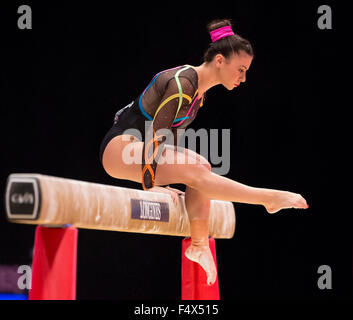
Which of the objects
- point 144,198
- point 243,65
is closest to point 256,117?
point 243,65

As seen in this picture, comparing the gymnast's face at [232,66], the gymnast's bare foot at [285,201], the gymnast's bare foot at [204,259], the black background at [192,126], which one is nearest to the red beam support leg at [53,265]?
the gymnast's bare foot at [204,259]

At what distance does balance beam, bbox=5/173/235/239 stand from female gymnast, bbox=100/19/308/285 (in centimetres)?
11

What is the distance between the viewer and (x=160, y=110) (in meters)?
2.58

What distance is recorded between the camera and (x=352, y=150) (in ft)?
15.4

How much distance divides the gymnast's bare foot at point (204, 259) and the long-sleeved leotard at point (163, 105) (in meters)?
0.46

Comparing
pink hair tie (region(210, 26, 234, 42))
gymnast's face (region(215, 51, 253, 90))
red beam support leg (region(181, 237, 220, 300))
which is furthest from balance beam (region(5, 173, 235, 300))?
pink hair tie (region(210, 26, 234, 42))

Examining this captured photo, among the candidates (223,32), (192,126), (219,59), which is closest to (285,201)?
(219,59)

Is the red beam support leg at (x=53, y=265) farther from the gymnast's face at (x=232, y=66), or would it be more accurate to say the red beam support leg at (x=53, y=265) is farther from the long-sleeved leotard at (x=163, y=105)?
the gymnast's face at (x=232, y=66)

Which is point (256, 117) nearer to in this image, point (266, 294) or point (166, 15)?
point (166, 15)

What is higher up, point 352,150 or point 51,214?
point 352,150

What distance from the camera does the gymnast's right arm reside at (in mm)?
2551

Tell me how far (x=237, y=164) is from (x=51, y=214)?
127 inches

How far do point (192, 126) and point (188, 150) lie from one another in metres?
2.47

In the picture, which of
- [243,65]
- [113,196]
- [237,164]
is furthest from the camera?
[237,164]
